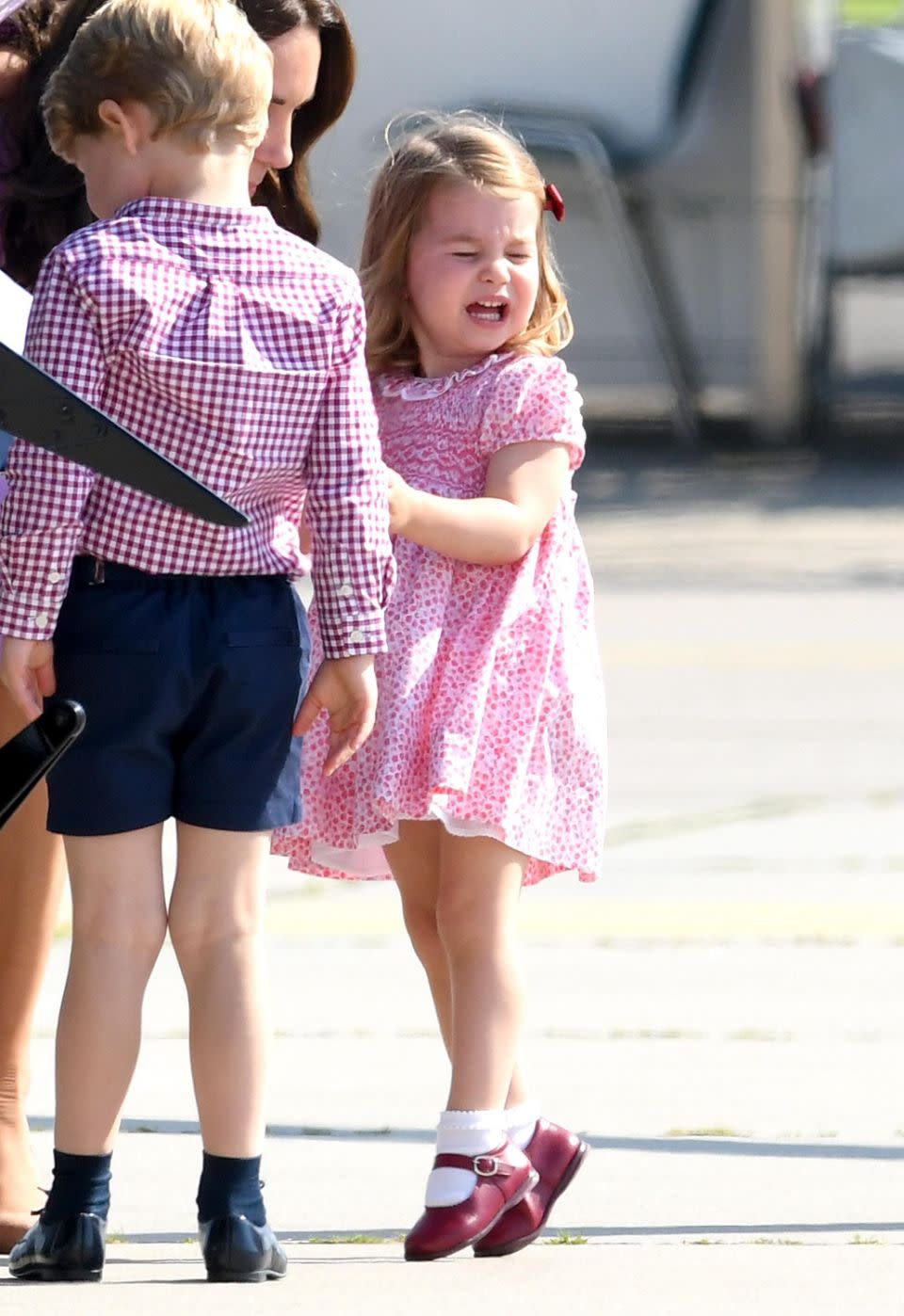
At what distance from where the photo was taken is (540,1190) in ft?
11.0

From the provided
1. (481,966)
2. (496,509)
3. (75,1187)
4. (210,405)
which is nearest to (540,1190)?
(481,966)

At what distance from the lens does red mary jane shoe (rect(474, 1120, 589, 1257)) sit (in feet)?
10.8

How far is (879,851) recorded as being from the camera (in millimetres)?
6504

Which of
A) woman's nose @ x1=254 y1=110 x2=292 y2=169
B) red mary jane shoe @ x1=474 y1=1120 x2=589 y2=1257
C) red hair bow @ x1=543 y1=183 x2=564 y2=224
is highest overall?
woman's nose @ x1=254 y1=110 x2=292 y2=169

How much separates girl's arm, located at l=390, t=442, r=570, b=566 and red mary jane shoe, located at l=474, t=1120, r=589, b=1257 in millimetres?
794

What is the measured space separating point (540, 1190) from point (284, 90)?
1545 mm

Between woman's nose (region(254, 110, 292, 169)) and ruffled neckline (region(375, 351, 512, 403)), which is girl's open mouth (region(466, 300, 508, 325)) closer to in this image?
ruffled neckline (region(375, 351, 512, 403))

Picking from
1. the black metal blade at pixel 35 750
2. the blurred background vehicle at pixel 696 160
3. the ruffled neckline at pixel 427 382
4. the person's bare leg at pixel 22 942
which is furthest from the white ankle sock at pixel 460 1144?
the blurred background vehicle at pixel 696 160

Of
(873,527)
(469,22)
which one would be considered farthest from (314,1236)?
(469,22)

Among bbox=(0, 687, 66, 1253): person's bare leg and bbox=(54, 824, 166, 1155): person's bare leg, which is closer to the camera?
bbox=(54, 824, 166, 1155): person's bare leg

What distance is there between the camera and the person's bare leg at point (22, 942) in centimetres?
343

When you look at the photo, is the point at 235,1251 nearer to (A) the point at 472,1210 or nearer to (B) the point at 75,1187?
(B) the point at 75,1187

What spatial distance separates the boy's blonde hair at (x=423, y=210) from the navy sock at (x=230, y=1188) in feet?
3.80

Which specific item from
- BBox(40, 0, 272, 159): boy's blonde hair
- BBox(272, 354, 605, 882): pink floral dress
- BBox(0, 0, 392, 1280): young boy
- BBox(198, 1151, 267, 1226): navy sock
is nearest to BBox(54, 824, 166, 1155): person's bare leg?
BBox(0, 0, 392, 1280): young boy
